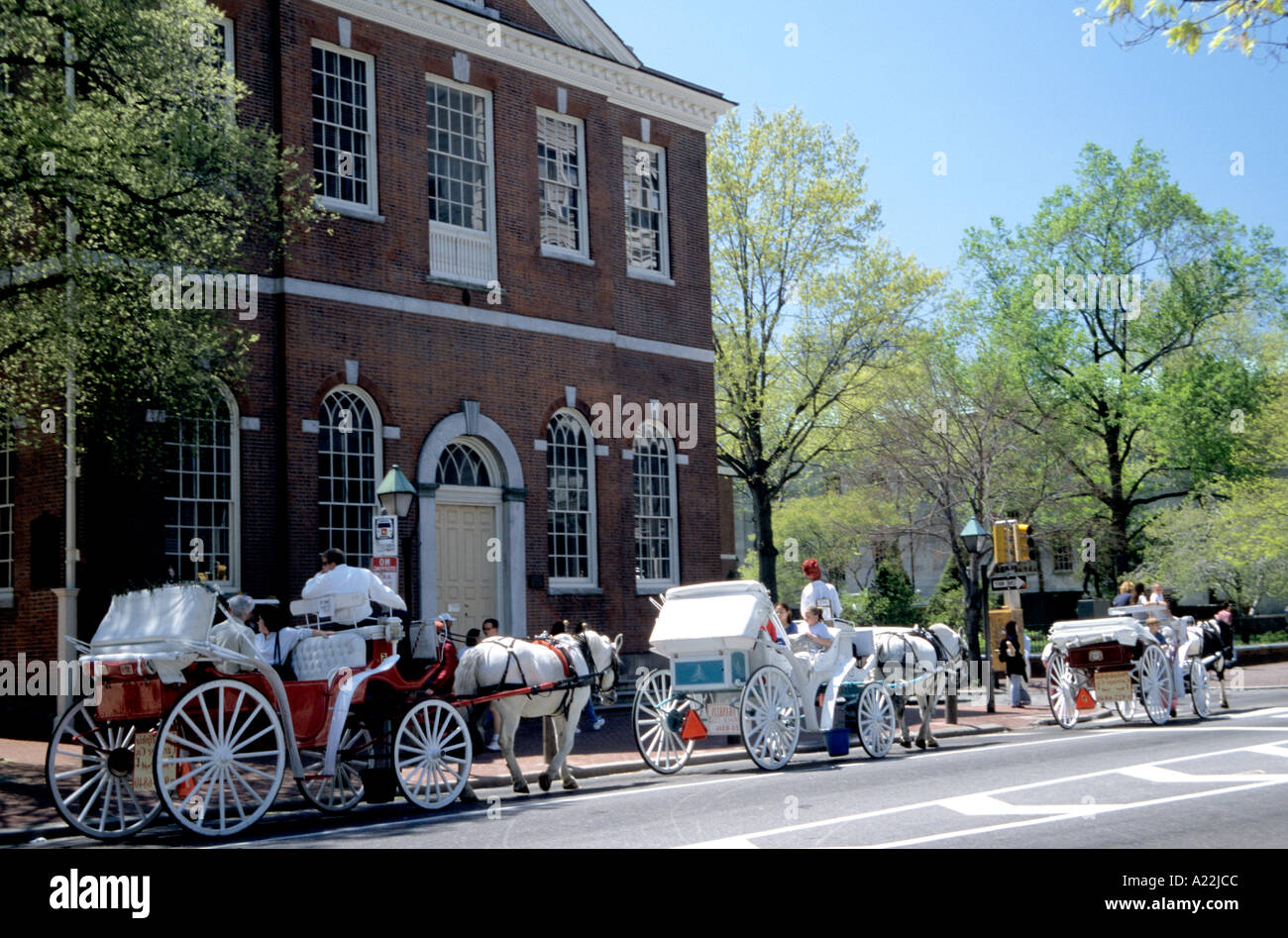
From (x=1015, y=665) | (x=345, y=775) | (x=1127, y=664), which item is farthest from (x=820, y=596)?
(x=1015, y=665)

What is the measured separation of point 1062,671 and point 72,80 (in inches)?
618

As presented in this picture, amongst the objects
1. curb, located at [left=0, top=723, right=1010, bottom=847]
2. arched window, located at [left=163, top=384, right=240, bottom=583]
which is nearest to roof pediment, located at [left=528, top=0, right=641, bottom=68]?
arched window, located at [left=163, top=384, right=240, bottom=583]

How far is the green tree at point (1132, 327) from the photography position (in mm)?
44469

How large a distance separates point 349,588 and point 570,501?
1209 centimetres

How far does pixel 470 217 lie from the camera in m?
23.1

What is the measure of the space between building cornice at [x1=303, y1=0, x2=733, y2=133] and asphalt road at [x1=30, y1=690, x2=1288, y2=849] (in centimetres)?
1301

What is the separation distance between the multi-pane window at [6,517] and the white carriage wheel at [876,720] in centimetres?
1171

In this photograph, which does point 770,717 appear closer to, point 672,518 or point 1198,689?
point 1198,689

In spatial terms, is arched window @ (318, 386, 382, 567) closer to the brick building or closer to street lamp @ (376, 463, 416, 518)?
the brick building

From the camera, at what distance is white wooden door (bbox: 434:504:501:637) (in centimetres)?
2214

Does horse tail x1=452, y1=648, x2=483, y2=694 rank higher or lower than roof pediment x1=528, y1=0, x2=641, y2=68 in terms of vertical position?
lower

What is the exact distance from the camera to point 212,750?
34.9ft

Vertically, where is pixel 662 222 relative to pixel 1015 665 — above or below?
above
